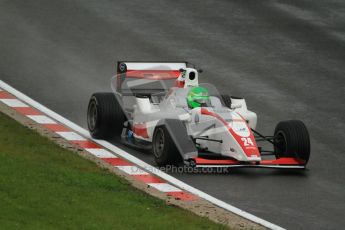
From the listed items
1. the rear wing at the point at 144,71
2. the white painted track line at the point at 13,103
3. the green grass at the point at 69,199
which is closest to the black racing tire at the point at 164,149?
the green grass at the point at 69,199

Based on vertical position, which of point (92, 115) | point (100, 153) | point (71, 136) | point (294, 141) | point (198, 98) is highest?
point (198, 98)

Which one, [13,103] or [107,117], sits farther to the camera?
[13,103]

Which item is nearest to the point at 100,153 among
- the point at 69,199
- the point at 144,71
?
the point at 144,71

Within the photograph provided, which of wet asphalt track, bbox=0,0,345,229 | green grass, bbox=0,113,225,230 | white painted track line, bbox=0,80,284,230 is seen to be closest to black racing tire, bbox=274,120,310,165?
wet asphalt track, bbox=0,0,345,229

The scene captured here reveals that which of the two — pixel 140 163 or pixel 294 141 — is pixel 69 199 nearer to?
pixel 140 163

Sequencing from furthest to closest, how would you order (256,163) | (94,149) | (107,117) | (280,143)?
(107,117) → (94,149) → (280,143) → (256,163)

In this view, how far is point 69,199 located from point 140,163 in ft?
13.6

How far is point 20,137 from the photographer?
68.7ft

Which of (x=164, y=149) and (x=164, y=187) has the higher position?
(x=164, y=149)

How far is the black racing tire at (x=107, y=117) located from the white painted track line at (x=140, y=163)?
0.21 meters

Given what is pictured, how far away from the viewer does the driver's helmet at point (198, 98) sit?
69.1 feet

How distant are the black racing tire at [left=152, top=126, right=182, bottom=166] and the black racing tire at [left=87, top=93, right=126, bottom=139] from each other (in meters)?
1.60

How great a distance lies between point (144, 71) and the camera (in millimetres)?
22828

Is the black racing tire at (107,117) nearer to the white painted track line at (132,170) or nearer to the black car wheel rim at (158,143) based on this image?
the black car wheel rim at (158,143)
